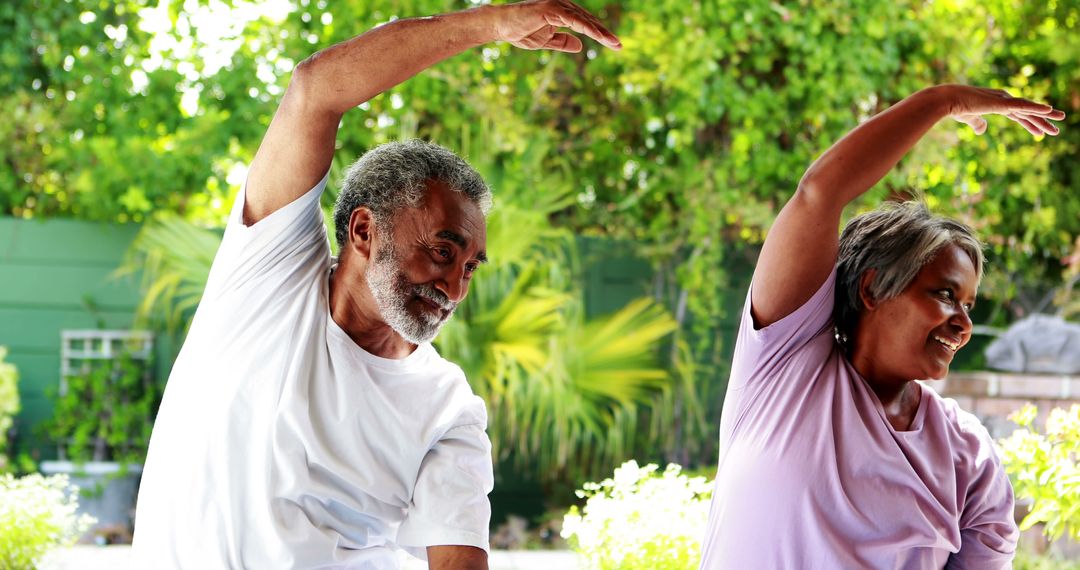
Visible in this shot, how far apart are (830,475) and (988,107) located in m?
0.56

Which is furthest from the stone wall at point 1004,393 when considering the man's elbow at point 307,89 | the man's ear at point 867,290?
the man's elbow at point 307,89

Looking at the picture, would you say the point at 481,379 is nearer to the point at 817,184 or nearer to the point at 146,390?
the point at 146,390

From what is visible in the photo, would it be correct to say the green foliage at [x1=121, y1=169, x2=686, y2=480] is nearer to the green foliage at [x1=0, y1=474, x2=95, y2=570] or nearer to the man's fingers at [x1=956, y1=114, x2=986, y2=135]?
the green foliage at [x1=0, y1=474, x2=95, y2=570]

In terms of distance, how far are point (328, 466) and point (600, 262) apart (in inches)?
171

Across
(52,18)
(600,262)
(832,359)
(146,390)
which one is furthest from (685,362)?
(832,359)

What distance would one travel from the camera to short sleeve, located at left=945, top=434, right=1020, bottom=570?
168 centimetres

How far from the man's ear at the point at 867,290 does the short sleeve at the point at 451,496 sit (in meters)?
0.56

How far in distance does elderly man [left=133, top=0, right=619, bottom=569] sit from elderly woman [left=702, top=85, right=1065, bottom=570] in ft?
1.17

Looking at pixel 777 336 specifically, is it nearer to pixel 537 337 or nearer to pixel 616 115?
pixel 537 337

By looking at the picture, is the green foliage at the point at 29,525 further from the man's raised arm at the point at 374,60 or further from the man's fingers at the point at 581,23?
the man's fingers at the point at 581,23

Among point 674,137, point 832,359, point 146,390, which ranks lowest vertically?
point 146,390

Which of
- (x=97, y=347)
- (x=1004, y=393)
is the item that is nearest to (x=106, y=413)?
(x=97, y=347)

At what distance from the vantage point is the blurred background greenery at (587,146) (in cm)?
533

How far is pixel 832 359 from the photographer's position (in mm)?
1683
